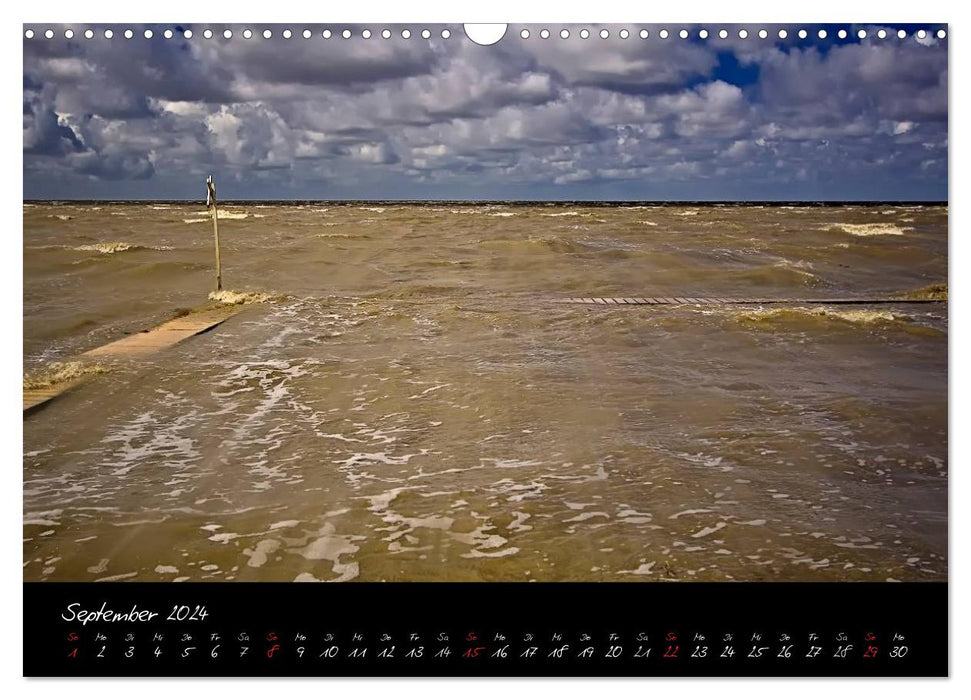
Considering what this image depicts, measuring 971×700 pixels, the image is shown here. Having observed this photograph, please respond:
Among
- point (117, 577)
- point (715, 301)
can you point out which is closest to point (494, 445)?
point (117, 577)

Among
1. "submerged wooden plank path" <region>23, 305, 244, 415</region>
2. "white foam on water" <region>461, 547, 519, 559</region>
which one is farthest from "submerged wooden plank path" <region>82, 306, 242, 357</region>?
"white foam on water" <region>461, 547, 519, 559</region>

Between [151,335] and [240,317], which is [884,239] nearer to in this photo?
[240,317]

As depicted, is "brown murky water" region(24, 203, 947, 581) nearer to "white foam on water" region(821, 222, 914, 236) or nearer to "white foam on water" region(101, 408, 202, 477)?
"white foam on water" region(101, 408, 202, 477)

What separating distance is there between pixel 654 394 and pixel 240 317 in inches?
285

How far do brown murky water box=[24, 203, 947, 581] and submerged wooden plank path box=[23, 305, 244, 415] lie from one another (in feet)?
0.76

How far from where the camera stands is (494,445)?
6191 millimetres

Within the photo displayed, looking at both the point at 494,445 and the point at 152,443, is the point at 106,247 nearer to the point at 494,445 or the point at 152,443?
the point at 152,443

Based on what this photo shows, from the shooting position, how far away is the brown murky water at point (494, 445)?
14.1 ft

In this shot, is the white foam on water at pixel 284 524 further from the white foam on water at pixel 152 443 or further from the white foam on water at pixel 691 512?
the white foam on water at pixel 691 512

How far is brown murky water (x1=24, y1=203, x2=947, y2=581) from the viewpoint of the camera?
431 cm

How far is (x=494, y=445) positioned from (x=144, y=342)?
5907mm

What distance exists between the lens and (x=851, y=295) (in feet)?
51.5

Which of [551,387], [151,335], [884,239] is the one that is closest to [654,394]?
[551,387]

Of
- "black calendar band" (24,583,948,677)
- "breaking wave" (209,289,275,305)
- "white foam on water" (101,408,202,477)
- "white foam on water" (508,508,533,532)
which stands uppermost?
"black calendar band" (24,583,948,677)
